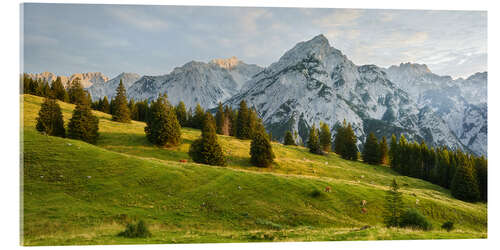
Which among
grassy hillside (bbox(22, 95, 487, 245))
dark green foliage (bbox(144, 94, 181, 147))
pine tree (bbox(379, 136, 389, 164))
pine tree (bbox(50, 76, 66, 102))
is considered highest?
pine tree (bbox(50, 76, 66, 102))

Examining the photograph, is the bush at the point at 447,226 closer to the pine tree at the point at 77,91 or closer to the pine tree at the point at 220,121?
the pine tree at the point at 77,91

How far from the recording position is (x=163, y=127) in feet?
128

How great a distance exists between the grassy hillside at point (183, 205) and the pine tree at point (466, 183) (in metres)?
5.63

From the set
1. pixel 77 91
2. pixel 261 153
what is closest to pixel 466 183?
pixel 261 153

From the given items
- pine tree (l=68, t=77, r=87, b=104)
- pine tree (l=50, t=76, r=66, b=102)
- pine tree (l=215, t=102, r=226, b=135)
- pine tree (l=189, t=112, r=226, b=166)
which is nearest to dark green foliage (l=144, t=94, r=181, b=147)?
pine tree (l=189, t=112, r=226, b=166)

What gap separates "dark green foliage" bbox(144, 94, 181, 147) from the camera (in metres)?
38.8

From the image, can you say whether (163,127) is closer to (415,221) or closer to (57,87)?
(57,87)

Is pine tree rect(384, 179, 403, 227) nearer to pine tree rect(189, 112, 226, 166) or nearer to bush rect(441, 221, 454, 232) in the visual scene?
bush rect(441, 221, 454, 232)

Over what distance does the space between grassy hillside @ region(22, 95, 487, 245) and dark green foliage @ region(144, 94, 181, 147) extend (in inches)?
680

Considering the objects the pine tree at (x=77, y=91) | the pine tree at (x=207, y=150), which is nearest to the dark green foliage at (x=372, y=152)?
the pine tree at (x=207, y=150)
